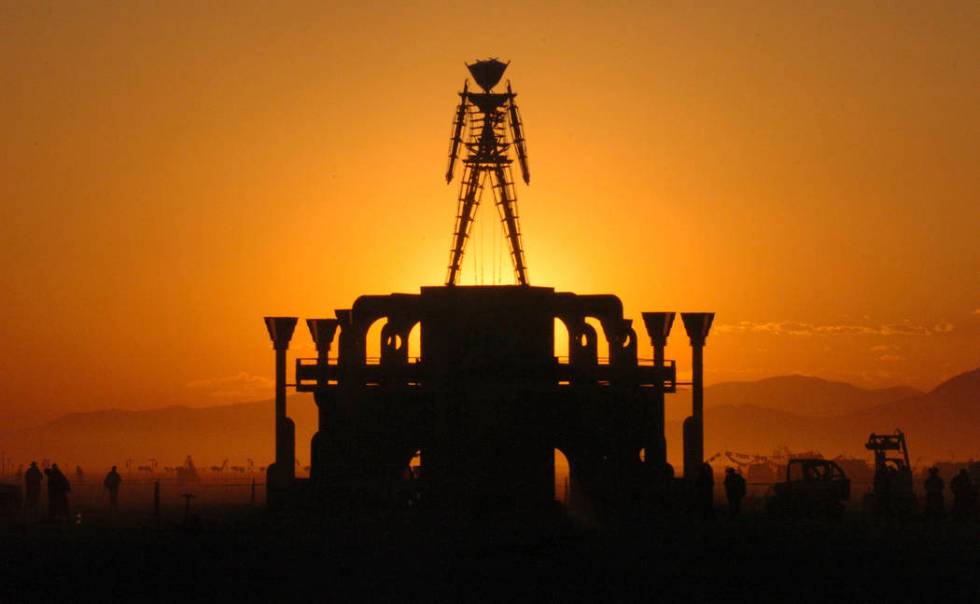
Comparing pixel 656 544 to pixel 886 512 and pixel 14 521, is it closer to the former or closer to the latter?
pixel 886 512

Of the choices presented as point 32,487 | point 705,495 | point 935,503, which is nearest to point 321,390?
point 32,487

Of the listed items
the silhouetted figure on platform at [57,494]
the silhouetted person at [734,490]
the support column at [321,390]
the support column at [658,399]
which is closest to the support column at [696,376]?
the support column at [658,399]

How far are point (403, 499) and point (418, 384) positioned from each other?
438 cm

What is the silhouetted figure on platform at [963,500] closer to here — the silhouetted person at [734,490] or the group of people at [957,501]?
the group of people at [957,501]

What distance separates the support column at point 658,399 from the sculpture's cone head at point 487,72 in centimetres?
1432

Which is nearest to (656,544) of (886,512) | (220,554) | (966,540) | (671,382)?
(966,540)

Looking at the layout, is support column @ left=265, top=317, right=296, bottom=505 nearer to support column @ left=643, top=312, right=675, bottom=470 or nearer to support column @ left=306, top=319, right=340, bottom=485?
support column @ left=306, top=319, right=340, bottom=485

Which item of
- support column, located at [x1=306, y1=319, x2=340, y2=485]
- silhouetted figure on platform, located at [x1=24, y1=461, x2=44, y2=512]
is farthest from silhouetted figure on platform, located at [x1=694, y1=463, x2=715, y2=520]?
silhouetted figure on platform, located at [x1=24, y1=461, x2=44, y2=512]

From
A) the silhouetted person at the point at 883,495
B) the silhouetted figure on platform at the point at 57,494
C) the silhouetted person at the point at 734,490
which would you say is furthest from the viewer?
the silhouetted person at the point at 883,495

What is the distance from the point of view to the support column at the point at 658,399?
216 ft

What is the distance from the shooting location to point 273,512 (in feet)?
212

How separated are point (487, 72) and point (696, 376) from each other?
17.4 metres

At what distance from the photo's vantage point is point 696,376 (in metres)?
67.9

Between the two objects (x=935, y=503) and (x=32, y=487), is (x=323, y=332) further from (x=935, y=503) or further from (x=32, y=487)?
(x=935, y=503)
